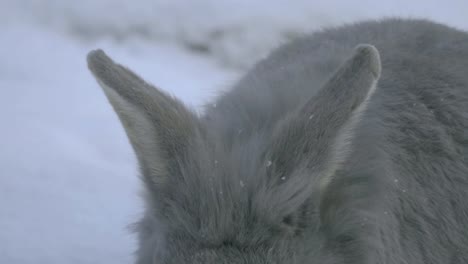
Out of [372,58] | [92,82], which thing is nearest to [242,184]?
[372,58]

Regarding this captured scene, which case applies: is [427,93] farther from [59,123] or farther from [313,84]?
[59,123]

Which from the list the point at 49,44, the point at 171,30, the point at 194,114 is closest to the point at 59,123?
the point at 49,44

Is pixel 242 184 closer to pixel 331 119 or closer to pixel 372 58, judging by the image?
pixel 331 119

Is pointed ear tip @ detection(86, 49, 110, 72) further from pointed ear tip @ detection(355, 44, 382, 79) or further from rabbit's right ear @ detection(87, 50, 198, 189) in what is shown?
pointed ear tip @ detection(355, 44, 382, 79)

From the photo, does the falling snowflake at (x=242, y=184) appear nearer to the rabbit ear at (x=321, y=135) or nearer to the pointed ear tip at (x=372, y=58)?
the rabbit ear at (x=321, y=135)

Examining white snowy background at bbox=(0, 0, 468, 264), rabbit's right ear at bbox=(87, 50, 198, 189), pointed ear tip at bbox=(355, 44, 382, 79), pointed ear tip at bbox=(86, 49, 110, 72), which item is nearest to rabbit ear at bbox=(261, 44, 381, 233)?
pointed ear tip at bbox=(355, 44, 382, 79)
